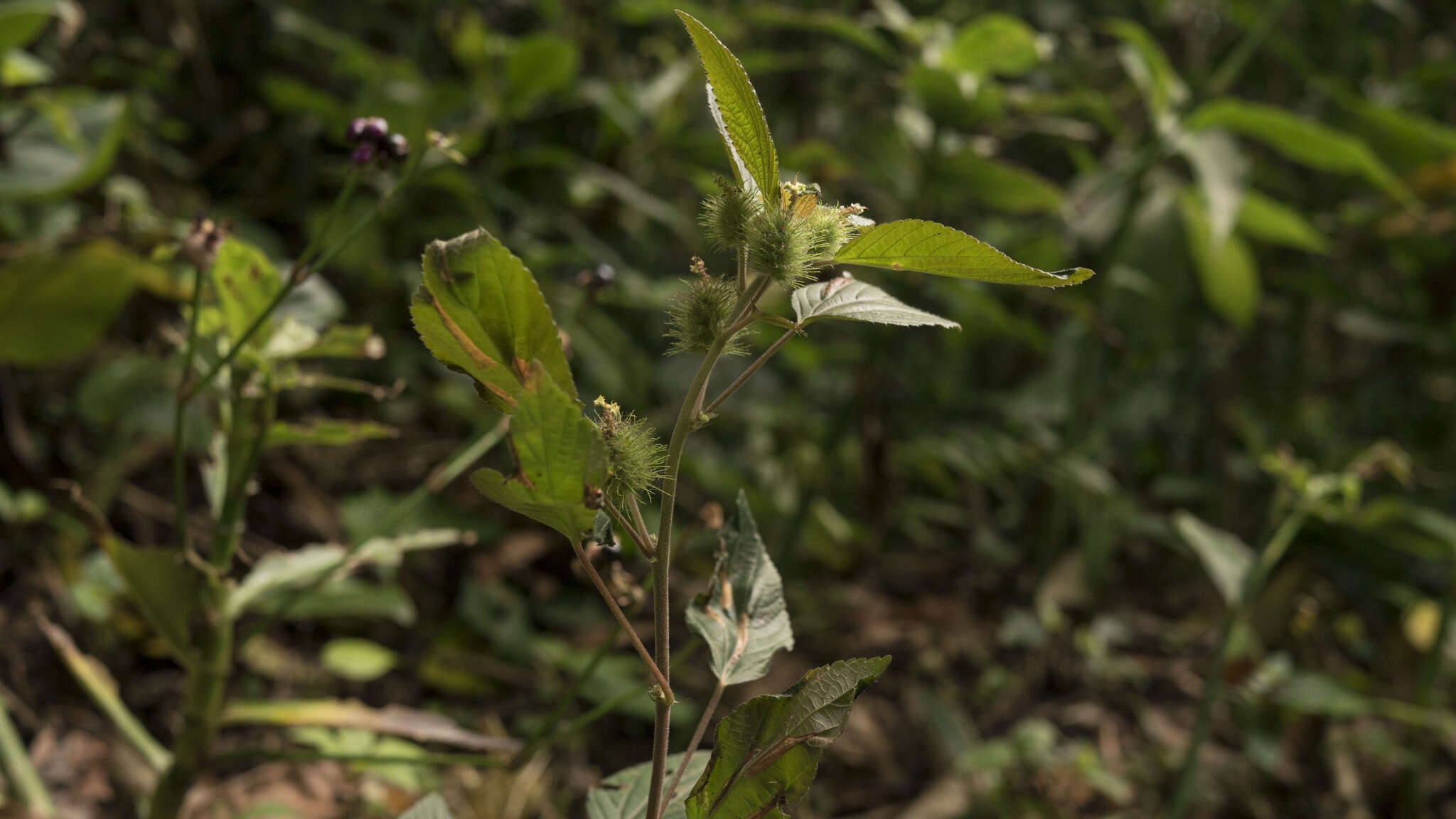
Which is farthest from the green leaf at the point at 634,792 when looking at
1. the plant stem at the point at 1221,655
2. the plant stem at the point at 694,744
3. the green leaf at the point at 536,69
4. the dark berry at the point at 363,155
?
the green leaf at the point at 536,69

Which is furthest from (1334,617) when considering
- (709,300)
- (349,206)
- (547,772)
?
(349,206)

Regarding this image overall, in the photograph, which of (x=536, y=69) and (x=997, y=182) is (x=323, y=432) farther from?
(x=997, y=182)

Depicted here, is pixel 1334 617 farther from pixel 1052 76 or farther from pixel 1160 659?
pixel 1052 76

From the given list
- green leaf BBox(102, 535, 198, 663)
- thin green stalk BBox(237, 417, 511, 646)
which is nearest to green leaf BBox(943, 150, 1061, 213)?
thin green stalk BBox(237, 417, 511, 646)

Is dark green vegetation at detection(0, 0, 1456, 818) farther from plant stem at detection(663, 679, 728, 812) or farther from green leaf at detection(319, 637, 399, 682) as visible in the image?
plant stem at detection(663, 679, 728, 812)

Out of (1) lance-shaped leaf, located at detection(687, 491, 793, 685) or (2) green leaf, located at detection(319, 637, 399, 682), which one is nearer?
(1) lance-shaped leaf, located at detection(687, 491, 793, 685)
